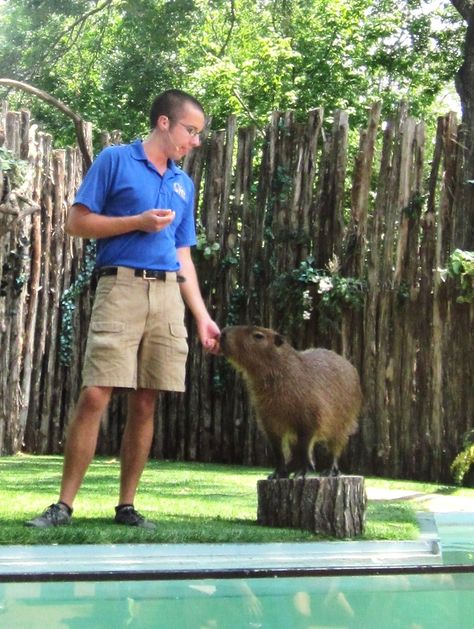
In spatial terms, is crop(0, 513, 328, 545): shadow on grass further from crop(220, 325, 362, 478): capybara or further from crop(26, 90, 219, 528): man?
crop(220, 325, 362, 478): capybara

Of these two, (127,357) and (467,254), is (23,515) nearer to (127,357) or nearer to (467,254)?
(127,357)

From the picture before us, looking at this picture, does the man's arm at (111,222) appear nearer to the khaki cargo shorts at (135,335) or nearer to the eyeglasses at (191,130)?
the khaki cargo shorts at (135,335)

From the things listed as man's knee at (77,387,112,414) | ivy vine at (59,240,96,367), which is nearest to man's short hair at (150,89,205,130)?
man's knee at (77,387,112,414)

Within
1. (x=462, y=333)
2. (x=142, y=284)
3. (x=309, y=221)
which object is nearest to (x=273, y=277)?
(x=309, y=221)

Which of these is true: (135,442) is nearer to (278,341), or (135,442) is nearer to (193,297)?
(193,297)

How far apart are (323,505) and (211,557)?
2.72 ft

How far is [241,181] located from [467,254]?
2.30 meters

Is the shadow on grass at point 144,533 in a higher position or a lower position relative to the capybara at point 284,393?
lower

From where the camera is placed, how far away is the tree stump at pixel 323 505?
4668 millimetres

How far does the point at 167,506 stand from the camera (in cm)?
558

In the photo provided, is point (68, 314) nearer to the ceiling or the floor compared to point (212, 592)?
nearer to the ceiling

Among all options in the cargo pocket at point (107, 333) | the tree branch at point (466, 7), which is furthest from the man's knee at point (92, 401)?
the tree branch at point (466, 7)

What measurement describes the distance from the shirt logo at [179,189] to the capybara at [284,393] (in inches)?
32.1

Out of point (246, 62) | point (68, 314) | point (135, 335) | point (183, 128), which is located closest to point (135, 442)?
point (135, 335)
